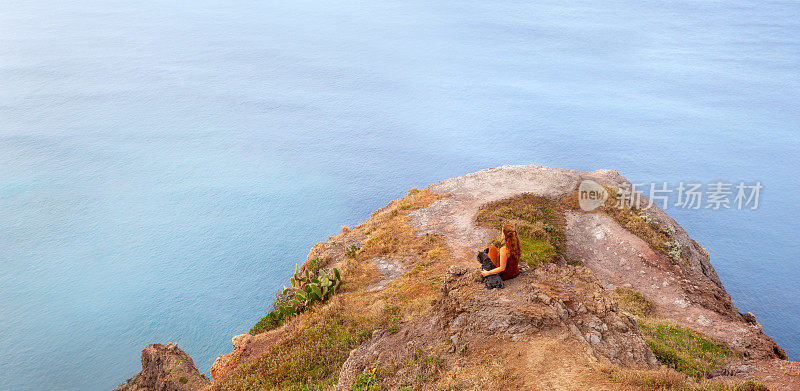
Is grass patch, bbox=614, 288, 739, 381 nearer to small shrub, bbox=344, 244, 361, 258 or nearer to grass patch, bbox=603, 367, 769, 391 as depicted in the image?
grass patch, bbox=603, 367, 769, 391

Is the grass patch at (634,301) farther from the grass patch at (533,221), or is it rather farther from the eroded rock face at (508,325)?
the eroded rock face at (508,325)

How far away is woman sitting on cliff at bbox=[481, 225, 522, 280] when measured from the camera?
36.8 ft

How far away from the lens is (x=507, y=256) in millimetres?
11422

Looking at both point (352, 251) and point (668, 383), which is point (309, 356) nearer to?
point (668, 383)

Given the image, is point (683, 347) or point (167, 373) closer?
point (683, 347)

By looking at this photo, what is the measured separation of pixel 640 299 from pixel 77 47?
3261 inches

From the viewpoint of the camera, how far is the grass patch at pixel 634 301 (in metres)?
19.0

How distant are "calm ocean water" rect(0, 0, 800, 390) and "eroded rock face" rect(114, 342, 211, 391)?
11.6 meters

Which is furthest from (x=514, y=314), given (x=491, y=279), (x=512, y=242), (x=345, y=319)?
(x=345, y=319)

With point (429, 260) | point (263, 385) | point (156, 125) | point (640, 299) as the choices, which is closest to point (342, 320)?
point (263, 385)

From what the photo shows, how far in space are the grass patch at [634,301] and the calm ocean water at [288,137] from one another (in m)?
14.9

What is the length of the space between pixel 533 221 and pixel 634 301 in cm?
569

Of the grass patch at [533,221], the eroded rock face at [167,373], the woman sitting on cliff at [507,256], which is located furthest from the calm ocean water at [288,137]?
the woman sitting on cliff at [507,256]

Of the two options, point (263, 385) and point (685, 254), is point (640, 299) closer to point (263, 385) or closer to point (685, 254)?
point (685, 254)
